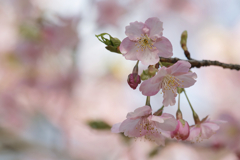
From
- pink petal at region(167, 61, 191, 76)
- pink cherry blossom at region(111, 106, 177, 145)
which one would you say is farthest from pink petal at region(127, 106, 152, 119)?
pink petal at region(167, 61, 191, 76)

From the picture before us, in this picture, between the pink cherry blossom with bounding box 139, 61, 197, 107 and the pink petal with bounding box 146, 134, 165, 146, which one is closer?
the pink cherry blossom with bounding box 139, 61, 197, 107

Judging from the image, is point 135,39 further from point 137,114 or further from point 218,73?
point 218,73

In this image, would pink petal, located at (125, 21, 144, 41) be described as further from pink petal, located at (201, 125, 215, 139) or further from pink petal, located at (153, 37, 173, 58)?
pink petal, located at (201, 125, 215, 139)

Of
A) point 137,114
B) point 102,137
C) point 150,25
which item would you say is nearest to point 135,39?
point 150,25

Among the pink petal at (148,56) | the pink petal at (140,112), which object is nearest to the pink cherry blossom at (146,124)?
the pink petal at (140,112)

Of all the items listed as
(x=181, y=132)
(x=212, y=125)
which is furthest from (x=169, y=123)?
(x=212, y=125)

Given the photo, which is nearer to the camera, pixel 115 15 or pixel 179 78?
pixel 179 78
